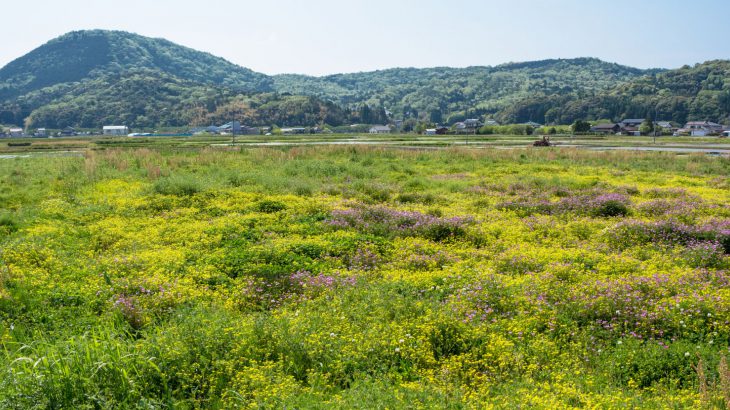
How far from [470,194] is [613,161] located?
2281 cm

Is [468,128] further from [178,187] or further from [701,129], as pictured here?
[178,187]

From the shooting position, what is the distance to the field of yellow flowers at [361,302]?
630cm

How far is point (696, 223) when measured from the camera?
50.9 feet

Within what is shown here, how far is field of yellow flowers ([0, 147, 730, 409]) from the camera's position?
630 centimetres

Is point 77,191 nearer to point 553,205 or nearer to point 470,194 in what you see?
point 470,194

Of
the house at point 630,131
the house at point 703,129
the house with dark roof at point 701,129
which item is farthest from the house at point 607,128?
the house at point 703,129

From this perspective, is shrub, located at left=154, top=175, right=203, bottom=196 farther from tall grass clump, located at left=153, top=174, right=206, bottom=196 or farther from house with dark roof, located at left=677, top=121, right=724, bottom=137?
house with dark roof, located at left=677, top=121, right=724, bottom=137

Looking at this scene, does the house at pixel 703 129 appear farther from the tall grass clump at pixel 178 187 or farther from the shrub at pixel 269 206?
the tall grass clump at pixel 178 187

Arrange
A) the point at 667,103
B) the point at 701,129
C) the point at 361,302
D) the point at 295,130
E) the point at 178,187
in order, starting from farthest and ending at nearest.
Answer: the point at 667,103
the point at 295,130
the point at 701,129
the point at 178,187
the point at 361,302

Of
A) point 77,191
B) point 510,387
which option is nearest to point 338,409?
point 510,387

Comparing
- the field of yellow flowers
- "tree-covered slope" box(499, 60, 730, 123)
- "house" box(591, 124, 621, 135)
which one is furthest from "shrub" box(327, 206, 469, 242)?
"tree-covered slope" box(499, 60, 730, 123)

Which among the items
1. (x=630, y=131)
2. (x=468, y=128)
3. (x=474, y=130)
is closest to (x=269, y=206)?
(x=474, y=130)

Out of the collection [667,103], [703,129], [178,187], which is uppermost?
[667,103]

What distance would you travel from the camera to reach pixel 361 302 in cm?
916
